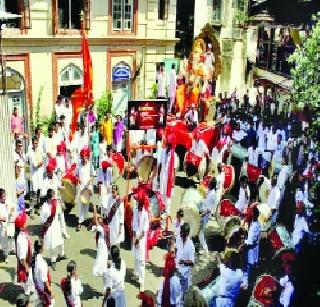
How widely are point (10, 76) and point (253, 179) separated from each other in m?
8.67

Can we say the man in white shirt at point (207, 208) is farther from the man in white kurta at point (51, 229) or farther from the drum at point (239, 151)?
the drum at point (239, 151)

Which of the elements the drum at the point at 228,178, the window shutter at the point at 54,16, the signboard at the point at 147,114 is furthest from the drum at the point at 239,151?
the window shutter at the point at 54,16

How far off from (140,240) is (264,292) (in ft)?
8.27

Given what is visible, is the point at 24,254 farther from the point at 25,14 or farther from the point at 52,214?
the point at 25,14

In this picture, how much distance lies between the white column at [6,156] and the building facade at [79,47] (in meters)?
6.12

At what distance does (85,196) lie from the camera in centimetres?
1166

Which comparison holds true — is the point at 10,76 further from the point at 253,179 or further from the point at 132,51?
the point at 253,179

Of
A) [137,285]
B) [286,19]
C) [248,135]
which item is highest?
[286,19]

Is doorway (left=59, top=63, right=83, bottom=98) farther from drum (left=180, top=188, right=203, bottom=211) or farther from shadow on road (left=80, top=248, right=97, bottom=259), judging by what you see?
drum (left=180, top=188, right=203, bottom=211)

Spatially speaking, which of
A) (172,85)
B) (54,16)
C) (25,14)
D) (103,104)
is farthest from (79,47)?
(172,85)

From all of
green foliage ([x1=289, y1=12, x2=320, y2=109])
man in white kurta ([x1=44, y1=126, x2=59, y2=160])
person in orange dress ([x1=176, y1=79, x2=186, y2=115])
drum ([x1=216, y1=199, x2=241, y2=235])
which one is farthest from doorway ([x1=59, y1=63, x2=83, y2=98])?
drum ([x1=216, y1=199, x2=241, y2=235])

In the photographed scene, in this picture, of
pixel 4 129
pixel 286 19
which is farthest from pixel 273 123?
pixel 4 129

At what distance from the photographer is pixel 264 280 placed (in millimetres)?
7789

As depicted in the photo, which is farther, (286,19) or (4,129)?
(286,19)
